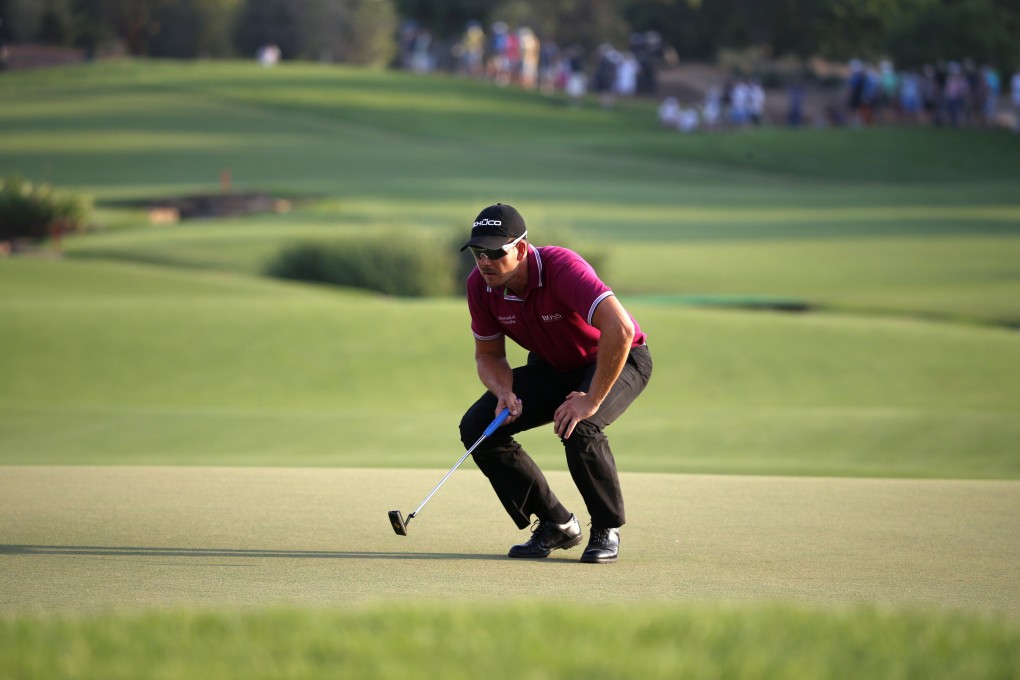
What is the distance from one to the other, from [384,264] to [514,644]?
20314 mm

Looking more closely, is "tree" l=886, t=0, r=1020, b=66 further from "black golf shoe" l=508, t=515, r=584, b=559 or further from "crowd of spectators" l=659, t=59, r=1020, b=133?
"black golf shoe" l=508, t=515, r=584, b=559

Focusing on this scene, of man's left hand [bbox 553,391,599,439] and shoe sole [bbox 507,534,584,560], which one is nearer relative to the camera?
man's left hand [bbox 553,391,599,439]

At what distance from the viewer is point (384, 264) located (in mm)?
24297

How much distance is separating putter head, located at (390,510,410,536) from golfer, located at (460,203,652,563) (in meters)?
0.51

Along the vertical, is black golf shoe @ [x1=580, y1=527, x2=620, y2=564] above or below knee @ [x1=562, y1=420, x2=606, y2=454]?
below

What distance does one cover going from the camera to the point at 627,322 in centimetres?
667

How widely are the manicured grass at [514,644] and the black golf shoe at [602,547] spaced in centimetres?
202

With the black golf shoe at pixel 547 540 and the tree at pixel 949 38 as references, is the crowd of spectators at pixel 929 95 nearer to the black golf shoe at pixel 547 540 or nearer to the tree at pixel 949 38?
the tree at pixel 949 38

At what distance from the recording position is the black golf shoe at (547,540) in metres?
6.99

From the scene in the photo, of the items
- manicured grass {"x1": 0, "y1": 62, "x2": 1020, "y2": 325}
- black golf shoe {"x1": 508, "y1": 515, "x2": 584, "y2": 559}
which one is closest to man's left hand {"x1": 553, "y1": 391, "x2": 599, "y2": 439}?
black golf shoe {"x1": 508, "y1": 515, "x2": 584, "y2": 559}

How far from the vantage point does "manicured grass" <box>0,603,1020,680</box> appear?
3996 mm

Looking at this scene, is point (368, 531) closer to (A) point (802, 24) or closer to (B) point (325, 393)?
(B) point (325, 393)

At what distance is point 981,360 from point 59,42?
301 ft

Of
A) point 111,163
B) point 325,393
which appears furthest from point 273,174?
point 325,393
